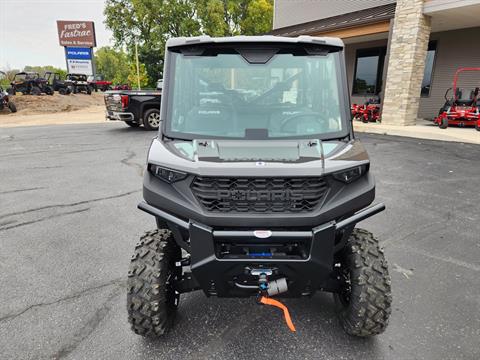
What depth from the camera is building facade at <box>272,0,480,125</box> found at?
1250 centimetres

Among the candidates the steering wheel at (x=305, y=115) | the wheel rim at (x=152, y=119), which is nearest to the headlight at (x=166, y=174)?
the steering wheel at (x=305, y=115)

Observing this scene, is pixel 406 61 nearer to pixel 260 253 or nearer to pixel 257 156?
pixel 257 156

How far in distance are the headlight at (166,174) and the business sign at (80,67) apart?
41.2m

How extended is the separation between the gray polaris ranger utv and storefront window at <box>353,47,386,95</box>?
56.5 ft

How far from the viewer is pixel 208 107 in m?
2.56

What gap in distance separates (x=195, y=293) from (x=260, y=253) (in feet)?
4.01

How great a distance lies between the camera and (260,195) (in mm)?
1957

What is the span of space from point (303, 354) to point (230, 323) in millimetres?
612

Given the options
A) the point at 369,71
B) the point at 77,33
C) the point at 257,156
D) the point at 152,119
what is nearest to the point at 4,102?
the point at 152,119

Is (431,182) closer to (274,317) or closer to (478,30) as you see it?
(274,317)

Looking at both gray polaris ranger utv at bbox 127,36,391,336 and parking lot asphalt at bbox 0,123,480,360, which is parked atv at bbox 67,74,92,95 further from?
gray polaris ranger utv at bbox 127,36,391,336

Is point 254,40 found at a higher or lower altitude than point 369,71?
lower

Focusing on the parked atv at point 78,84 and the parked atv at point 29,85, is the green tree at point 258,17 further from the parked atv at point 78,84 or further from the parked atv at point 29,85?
the parked atv at point 29,85

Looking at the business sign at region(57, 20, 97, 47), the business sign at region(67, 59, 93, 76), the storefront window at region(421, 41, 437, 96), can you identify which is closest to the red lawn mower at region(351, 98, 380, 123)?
the storefront window at region(421, 41, 437, 96)
